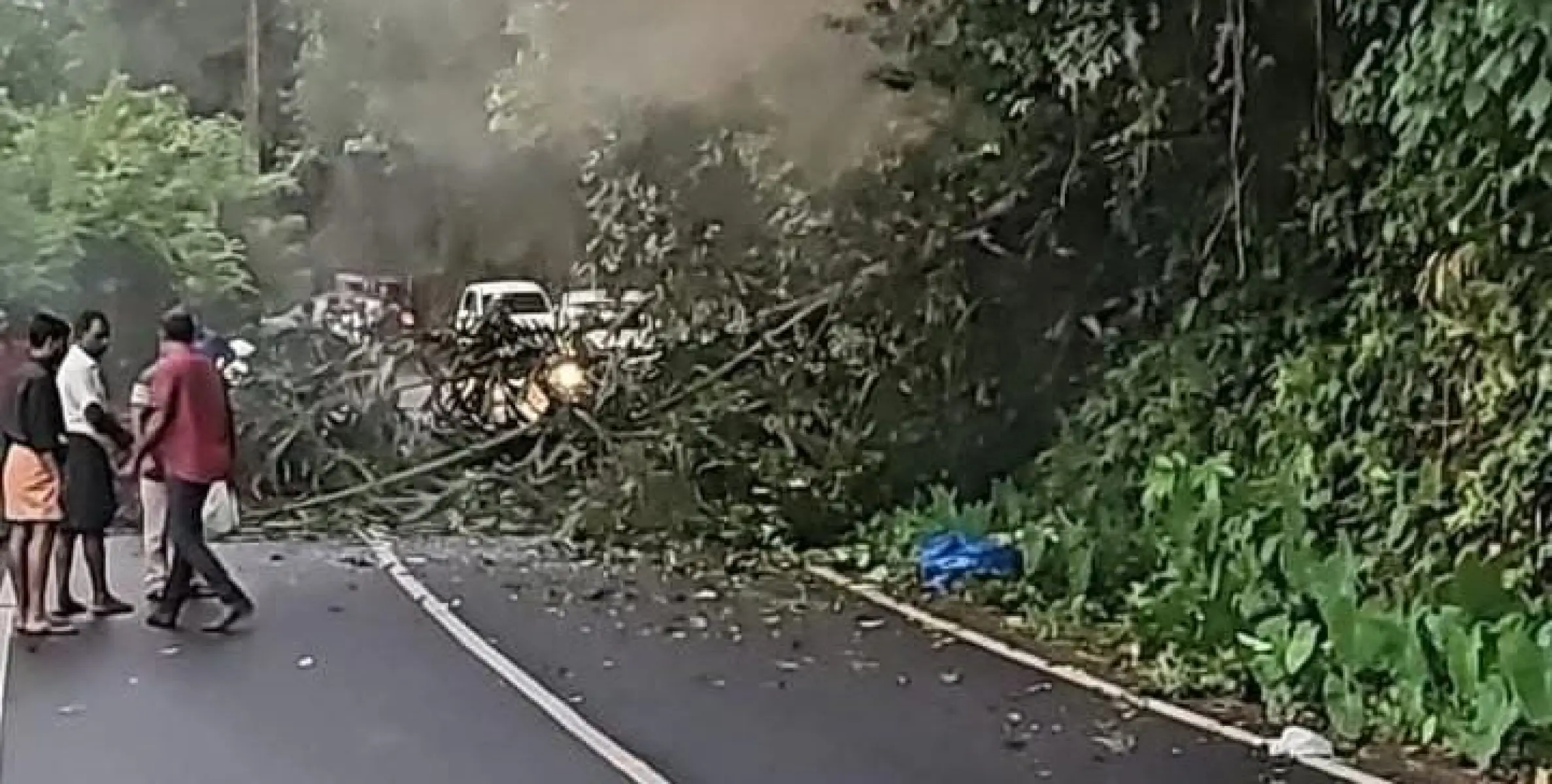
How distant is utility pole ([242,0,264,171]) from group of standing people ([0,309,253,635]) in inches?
696

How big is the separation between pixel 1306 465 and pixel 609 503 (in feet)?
21.5

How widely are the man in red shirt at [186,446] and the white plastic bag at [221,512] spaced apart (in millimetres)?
917

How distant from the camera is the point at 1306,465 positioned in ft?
38.7

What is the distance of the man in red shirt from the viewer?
12703 mm

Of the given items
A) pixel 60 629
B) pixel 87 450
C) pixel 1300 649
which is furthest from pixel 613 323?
pixel 1300 649

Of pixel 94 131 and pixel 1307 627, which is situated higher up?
pixel 94 131

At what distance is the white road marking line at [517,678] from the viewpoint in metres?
9.28

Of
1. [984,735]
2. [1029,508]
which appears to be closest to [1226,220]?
[1029,508]

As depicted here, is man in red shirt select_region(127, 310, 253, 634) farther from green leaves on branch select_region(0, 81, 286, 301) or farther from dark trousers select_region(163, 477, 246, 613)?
green leaves on branch select_region(0, 81, 286, 301)

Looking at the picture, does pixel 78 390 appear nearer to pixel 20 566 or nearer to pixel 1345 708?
pixel 20 566

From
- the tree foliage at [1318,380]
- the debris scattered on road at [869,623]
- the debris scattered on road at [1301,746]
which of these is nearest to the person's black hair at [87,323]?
the debris scattered on road at [869,623]

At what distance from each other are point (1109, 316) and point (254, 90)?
755 inches

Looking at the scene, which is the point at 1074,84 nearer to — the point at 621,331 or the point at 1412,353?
the point at 1412,353

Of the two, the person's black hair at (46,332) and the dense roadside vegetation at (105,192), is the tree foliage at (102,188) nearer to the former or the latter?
the dense roadside vegetation at (105,192)
